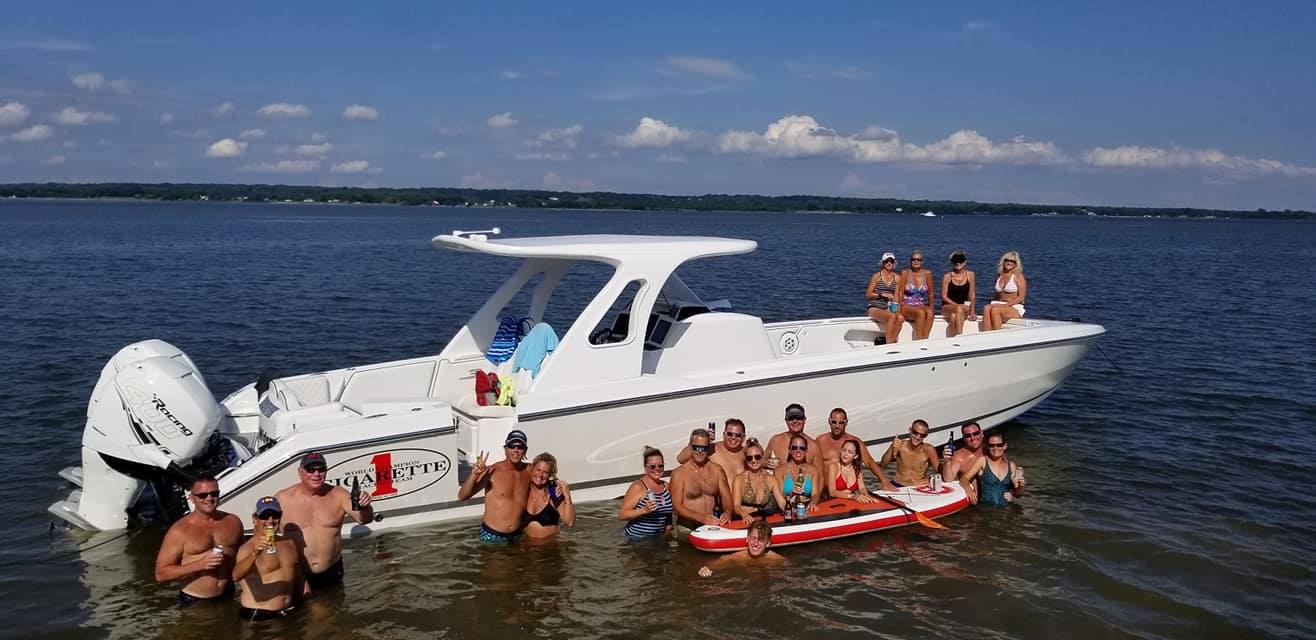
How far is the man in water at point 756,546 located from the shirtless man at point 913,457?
1863 millimetres

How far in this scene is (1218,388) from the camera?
13.6 metres

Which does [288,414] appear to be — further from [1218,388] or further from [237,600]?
[1218,388]

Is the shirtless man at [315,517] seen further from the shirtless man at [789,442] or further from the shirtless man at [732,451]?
the shirtless man at [789,442]

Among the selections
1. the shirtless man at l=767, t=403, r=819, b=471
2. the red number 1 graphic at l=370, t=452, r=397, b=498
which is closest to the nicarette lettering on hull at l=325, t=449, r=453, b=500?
the red number 1 graphic at l=370, t=452, r=397, b=498

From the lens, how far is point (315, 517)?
6.50m

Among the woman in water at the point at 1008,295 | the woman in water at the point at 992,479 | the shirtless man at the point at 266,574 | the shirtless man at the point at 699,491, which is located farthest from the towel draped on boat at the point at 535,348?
the woman in water at the point at 1008,295

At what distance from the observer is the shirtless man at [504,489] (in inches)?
286

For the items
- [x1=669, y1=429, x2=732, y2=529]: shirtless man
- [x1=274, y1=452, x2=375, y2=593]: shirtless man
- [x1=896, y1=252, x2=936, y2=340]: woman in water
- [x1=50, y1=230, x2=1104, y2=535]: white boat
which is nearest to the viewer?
[x1=274, y1=452, x2=375, y2=593]: shirtless man

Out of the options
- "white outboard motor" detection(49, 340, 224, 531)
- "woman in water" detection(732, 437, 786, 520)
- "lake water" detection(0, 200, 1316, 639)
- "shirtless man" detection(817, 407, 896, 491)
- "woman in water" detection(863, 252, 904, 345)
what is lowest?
"lake water" detection(0, 200, 1316, 639)

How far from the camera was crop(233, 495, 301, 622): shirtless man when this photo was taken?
5984mm

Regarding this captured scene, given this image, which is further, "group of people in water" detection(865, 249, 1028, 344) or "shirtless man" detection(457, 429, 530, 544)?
"group of people in water" detection(865, 249, 1028, 344)

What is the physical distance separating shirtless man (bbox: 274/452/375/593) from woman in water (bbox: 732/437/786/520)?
296 cm

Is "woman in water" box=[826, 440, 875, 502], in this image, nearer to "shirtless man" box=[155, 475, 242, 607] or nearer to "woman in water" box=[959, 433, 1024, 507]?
"woman in water" box=[959, 433, 1024, 507]

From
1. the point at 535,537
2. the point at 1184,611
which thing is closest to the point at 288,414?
the point at 535,537
